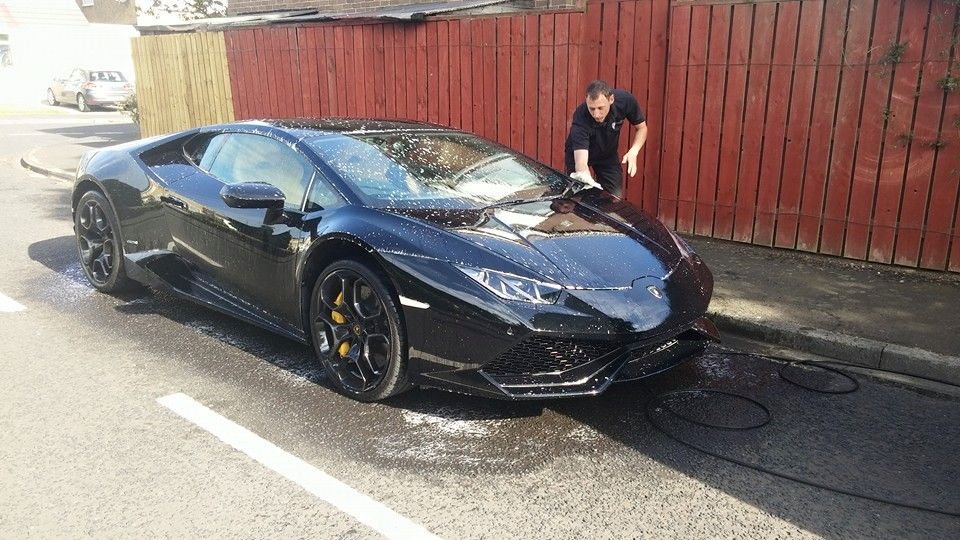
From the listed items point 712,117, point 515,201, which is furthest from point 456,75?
point 515,201

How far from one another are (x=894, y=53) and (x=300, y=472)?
5.44 metres

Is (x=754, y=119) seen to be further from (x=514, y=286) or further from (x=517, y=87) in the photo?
(x=514, y=286)

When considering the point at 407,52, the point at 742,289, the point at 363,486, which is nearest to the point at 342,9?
the point at 407,52

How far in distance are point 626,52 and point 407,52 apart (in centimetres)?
307

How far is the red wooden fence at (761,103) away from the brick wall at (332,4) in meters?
1.28

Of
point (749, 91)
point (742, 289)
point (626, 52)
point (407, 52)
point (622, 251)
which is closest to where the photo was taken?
point (622, 251)

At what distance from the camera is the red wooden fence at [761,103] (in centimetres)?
596

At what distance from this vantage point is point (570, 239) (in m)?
3.87

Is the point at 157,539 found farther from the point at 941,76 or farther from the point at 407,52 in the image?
the point at 407,52

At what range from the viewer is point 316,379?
4230mm

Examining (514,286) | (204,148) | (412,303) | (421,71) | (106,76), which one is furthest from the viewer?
(106,76)

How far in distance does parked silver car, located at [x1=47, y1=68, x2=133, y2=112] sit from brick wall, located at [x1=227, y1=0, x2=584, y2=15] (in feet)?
53.2

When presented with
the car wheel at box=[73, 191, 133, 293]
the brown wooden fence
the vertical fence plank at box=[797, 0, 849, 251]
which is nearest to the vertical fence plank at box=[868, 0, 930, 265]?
the vertical fence plank at box=[797, 0, 849, 251]

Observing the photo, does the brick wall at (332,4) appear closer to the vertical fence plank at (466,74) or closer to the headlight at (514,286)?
the vertical fence plank at (466,74)
